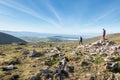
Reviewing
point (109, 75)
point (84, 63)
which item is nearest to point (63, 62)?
point (84, 63)

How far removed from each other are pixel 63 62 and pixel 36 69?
4.42 m

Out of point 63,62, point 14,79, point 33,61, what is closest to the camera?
point 14,79

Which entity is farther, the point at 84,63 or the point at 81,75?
the point at 84,63

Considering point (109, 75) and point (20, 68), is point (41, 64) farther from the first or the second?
point (109, 75)

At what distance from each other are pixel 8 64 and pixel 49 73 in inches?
305

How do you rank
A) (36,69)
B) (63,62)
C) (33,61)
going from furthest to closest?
(33,61), (63,62), (36,69)

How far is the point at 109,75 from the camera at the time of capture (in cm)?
2339

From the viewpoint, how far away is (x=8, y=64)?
27.5 m

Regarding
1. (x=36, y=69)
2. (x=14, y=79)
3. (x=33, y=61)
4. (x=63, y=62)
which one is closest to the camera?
(x=14, y=79)

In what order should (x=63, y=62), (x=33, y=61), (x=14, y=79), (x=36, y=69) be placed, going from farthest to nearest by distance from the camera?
1. (x=33, y=61)
2. (x=63, y=62)
3. (x=36, y=69)
4. (x=14, y=79)

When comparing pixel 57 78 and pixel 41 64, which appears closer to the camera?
pixel 57 78

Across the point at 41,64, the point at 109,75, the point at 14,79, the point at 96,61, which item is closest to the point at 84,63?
the point at 96,61

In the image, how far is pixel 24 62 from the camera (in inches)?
1130

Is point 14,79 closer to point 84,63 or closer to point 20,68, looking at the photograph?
point 20,68
